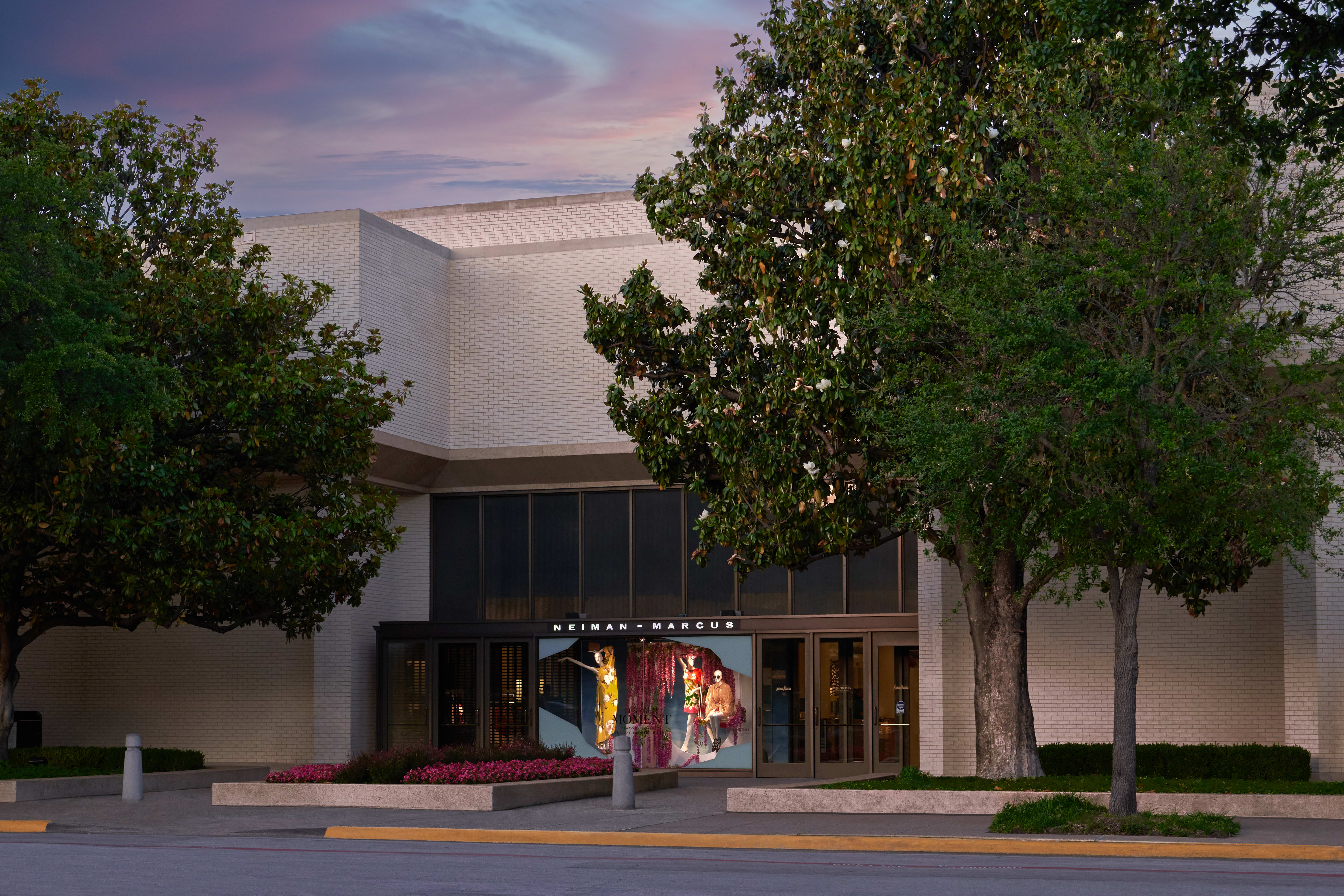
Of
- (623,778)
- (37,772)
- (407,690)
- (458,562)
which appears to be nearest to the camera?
(623,778)

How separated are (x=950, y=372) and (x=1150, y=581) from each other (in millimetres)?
4833

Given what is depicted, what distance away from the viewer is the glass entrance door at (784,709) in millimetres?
27516

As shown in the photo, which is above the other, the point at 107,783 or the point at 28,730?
the point at 28,730

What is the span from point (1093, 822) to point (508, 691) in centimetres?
1539

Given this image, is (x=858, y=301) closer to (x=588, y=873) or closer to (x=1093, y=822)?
(x=1093, y=822)

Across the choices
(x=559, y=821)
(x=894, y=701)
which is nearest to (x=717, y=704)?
(x=894, y=701)

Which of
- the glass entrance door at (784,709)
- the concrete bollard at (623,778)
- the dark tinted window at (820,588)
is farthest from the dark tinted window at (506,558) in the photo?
the concrete bollard at (623,778)

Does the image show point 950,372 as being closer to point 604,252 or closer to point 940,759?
Result: point 940,759

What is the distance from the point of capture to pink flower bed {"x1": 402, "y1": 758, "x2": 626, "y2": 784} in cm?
2073

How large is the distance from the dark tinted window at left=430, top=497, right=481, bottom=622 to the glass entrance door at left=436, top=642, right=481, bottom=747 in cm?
83

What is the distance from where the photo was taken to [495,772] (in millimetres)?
21016

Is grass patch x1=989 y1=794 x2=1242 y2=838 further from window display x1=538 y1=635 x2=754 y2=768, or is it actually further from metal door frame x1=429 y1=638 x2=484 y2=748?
metal door frame x1=429 y1=638 x2=484 y2=748

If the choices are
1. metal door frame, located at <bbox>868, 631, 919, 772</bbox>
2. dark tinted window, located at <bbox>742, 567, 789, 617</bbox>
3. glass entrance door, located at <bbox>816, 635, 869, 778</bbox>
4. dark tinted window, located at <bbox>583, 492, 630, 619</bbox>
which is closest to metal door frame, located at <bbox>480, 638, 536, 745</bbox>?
dark tinted window, located at <bbox>583, 492, 630, 619</bbox>

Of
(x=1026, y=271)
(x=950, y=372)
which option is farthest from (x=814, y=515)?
(x=1026, y=271)
